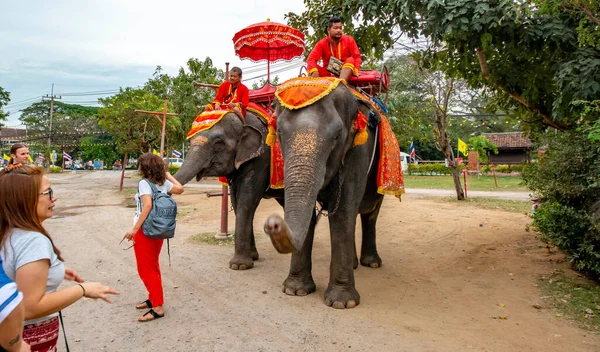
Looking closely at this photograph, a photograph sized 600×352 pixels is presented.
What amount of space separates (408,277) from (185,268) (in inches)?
131

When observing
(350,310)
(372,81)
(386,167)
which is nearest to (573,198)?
(386,167)

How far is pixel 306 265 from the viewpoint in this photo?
5043 millimetres

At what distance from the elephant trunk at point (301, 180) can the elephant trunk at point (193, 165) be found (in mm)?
2376

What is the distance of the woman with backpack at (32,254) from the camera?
6.01 feet

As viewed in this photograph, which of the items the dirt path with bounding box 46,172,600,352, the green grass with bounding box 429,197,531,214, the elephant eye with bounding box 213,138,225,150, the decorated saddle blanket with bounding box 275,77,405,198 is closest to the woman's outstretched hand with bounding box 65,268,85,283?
the dirt path with bounding box 46,172,600,352

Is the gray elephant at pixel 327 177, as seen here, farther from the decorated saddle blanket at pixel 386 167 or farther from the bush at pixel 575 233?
the bush at pixel 575 233


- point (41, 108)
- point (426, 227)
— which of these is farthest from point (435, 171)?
point (41, 108)

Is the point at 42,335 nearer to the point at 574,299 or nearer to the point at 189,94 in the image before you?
the point at 574,299

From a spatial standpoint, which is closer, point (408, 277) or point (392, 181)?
point (392, 181)

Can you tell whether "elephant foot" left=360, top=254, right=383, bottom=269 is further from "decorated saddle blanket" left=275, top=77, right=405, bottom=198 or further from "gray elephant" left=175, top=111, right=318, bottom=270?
"gray elephant" left=175, top=111, right=318, bottom=270

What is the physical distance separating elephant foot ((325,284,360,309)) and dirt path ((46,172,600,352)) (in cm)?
10

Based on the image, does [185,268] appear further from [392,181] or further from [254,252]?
[392,181]

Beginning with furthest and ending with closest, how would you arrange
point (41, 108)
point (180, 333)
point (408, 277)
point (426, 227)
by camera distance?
1. point (41, 108)
2. point (426, 227)
3. point (408, 277)
4. point (180, 333)

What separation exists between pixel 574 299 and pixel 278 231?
396 cm
